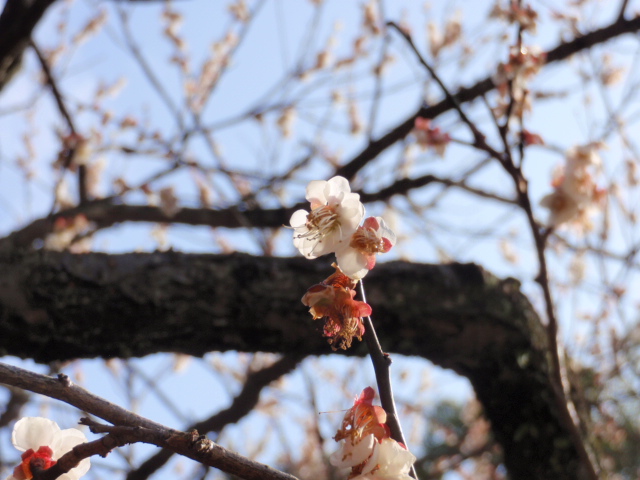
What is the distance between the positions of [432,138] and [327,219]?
1178 millimetres

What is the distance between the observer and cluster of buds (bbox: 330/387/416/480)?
2.29 ft

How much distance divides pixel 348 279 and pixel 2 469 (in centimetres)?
284

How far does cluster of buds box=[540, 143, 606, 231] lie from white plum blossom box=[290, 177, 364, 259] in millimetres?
1050

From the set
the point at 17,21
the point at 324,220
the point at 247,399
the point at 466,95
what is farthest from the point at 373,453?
the point at 17,21

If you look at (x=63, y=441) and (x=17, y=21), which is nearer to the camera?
(x=63, y=441)

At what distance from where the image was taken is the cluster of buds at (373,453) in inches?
27.5

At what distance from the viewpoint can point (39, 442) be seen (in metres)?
0.77

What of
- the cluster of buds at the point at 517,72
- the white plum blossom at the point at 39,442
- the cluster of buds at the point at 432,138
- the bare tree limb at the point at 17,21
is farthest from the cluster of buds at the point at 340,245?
the bare tree limb at the point at 17,21

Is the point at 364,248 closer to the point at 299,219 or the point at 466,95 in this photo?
the point at 299,219

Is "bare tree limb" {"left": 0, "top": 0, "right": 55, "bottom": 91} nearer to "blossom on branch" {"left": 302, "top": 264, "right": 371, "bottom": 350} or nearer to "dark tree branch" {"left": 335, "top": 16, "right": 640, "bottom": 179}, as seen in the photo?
"dark tree branch" {"left": 335, "top": 16, "right": 640, "bottom": 179}

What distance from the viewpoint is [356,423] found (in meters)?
0.75

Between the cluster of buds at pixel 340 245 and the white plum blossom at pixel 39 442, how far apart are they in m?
0.36

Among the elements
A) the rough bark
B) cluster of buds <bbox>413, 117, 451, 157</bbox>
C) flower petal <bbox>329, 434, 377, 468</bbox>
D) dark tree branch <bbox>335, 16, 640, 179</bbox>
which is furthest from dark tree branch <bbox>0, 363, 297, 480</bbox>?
dark tree branch <bbox>335, 16, 640, 179</bbox>

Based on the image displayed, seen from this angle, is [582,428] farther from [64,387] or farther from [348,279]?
[64,387]
